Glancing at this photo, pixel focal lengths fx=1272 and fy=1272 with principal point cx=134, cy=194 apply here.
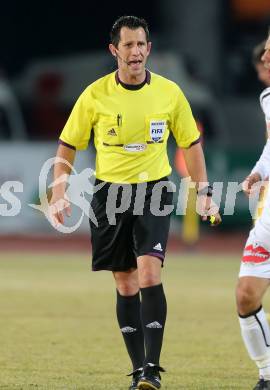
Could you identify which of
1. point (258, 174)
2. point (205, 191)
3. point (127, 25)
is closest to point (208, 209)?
point (205, 191)

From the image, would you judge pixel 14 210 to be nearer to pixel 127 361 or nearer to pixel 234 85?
pixel 234 85

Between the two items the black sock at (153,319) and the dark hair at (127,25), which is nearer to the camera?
the black sock at (153,319)

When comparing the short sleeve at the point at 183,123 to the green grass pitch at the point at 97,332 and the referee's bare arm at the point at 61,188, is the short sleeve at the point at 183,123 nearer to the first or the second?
the referee's bare arm at the point at 61,188

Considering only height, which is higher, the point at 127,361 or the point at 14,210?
the point at 127,361

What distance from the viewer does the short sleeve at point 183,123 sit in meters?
8.62

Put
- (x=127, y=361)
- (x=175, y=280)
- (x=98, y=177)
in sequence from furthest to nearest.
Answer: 1. (x=175, y=280)
2. (x=127, y=361)
3. (x=98, y=177)

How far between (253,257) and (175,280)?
766 cm

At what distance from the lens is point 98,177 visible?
8648mm

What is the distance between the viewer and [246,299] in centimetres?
793

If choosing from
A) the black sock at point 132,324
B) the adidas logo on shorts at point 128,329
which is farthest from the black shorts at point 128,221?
the adidas logo on shorts at point 128,329

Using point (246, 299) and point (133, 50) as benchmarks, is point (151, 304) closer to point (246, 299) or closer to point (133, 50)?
point (246, 299)

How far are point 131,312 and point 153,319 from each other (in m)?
0.37

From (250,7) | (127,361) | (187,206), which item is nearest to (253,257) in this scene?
(127,361)

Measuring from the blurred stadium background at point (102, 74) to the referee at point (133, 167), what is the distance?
8.45 m
